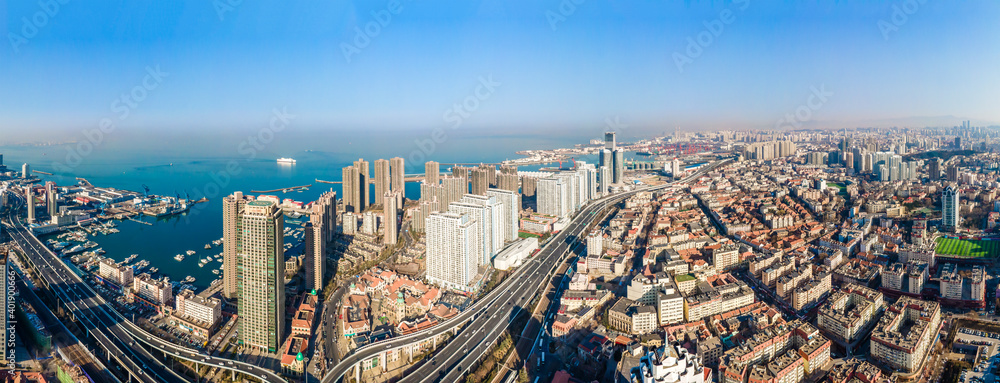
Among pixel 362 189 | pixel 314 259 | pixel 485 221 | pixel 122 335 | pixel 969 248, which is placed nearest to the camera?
pixel 122 335

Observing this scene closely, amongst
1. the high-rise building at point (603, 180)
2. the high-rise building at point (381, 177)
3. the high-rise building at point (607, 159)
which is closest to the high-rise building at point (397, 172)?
the high-rise building at point (381, 177)

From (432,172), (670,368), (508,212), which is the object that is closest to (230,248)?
(508,212)

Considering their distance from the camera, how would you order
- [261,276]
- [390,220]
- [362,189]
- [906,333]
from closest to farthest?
[906,333] < [261,276] < [390,220] < [362,189]

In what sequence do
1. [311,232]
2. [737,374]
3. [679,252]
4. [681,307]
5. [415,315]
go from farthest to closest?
[679,252]
[311,232]
[415,315]
[681,307]
[737,374]

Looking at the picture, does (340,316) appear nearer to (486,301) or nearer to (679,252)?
(486,301)

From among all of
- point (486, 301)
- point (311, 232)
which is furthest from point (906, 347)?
point (311, 232)

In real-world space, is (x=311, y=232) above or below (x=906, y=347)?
above

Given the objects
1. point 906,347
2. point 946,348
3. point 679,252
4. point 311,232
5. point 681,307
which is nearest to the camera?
point 906,347

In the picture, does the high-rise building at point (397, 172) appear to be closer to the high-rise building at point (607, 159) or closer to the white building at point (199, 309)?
the high-rise building at point (607, 159)

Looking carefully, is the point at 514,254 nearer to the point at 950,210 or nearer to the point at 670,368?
the point at 670,368
